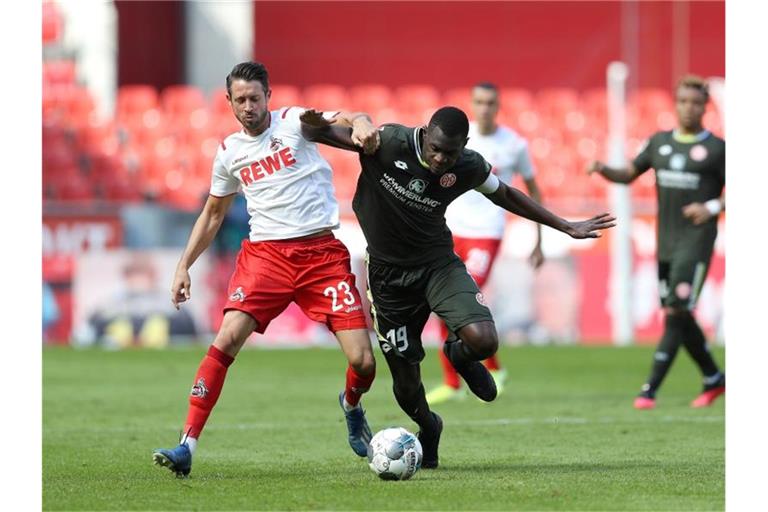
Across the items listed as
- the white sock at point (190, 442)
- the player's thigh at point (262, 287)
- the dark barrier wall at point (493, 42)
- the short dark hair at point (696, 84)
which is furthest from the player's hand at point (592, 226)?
the dark barrier wall at point (493, 42)

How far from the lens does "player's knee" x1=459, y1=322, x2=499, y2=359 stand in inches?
287

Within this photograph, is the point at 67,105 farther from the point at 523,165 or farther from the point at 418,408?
the point at 418,408

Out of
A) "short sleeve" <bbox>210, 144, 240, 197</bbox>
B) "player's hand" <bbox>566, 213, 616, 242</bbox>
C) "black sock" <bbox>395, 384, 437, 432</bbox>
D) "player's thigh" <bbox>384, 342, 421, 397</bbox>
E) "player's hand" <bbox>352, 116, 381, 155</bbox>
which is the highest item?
"player's hand" <bbox>352, 116, 381, 155</bbox>

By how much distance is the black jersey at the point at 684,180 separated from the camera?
11438 mm

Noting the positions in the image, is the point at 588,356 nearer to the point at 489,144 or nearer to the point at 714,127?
the point at 489,144

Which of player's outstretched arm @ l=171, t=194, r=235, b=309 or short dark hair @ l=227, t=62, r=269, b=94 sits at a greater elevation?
short dark hair @ l=227, t=62, r=269, b=94

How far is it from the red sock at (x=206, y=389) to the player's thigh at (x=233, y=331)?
0.12 feet

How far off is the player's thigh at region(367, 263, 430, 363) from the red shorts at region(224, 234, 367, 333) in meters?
0.12

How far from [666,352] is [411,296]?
4.36m

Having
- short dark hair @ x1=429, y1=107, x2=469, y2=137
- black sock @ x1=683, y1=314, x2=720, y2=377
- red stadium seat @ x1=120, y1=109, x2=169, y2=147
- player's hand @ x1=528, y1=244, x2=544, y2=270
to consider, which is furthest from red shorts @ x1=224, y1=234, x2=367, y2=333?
red stadium seat @ x1=120, y1=109, x2=169, y2=147

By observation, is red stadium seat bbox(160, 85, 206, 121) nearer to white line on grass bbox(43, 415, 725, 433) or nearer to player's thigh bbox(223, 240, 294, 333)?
white line on grass bbox(43, 415, 725, 433)

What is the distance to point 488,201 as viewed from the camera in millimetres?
11641

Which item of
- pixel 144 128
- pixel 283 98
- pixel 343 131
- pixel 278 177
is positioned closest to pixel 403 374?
pixel 278 177
